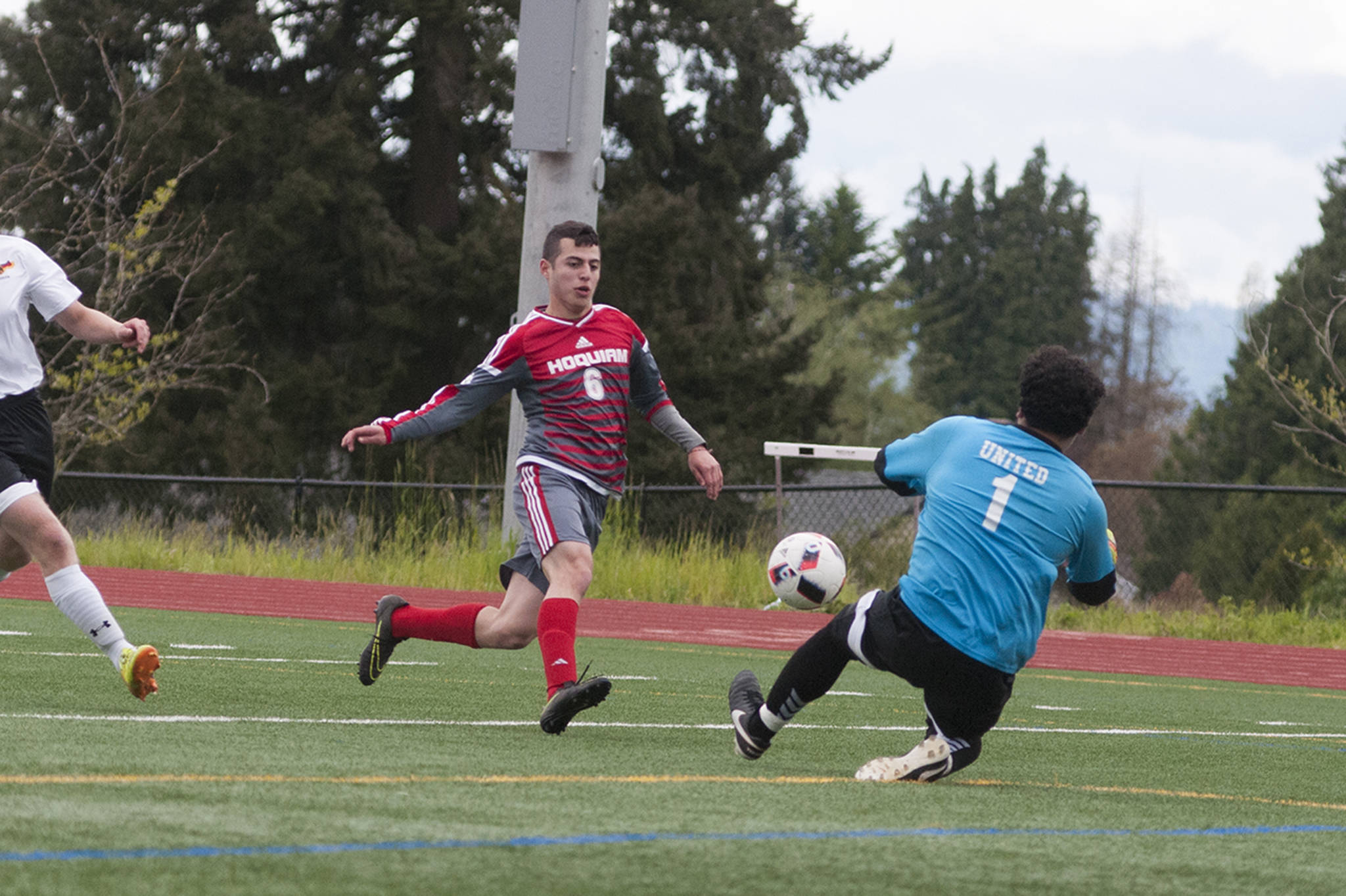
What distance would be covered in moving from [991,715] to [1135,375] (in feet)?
279

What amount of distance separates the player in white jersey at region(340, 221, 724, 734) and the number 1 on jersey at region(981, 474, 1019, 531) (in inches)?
58.5

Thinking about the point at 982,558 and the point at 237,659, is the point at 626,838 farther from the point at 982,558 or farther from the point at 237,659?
the point at 237,659

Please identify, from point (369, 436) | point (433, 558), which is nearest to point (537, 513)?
point (369, 436)

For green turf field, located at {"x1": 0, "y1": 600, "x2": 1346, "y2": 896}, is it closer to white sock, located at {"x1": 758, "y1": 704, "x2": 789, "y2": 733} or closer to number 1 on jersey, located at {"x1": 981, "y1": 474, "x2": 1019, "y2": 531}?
white sock, located at {"x1": 758, "y1": 704, "x2": 789, "y2": 733}

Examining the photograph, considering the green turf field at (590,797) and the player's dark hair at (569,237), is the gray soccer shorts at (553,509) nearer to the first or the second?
the green turf field at (590,797)

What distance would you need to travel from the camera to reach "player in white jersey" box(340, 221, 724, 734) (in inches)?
256

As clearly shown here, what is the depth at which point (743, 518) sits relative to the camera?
64.8 ft

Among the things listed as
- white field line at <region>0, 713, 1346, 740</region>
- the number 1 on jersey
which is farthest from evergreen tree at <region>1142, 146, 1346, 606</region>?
the number 1 on jersey

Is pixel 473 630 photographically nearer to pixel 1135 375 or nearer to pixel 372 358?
pixel 372 358

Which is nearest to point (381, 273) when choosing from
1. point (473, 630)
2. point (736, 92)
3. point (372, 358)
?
point (372, 358)

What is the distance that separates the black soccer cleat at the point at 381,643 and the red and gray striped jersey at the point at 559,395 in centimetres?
87

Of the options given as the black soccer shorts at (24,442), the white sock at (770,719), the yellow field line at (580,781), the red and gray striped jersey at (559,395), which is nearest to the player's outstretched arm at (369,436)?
the red and gray striped jersey at (559,395)

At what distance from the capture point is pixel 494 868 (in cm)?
334

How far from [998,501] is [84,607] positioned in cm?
333
